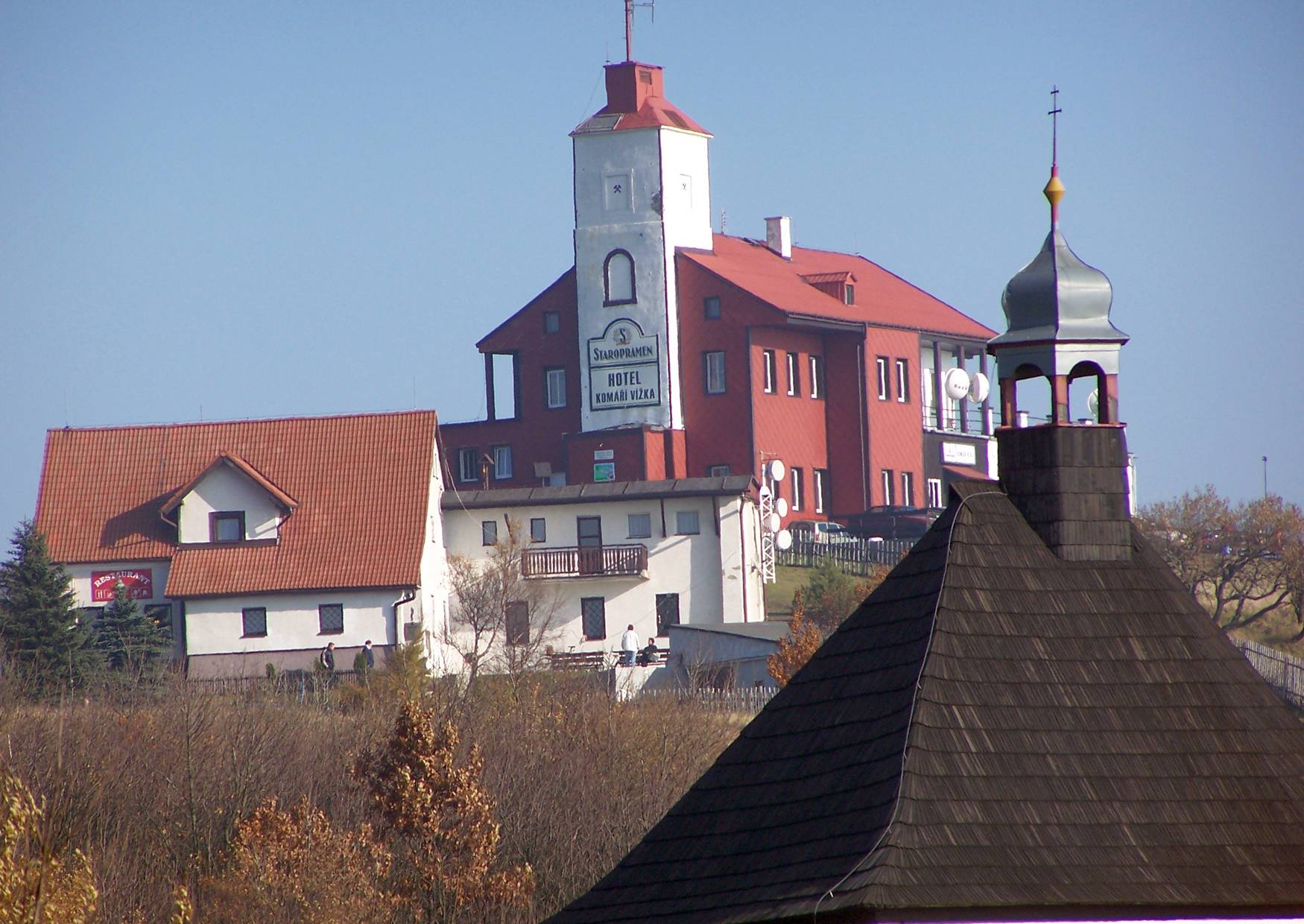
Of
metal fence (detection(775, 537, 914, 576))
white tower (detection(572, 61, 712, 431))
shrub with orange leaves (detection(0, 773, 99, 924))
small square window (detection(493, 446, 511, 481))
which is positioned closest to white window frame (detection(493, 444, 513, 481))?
small square window (detection(493, 446, 511, 481))

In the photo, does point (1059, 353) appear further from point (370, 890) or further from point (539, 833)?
point (539, 833)

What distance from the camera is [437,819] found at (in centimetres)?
3434

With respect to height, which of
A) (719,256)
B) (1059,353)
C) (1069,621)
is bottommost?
(1069,621)

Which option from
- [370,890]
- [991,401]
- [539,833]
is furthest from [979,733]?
[991,401]

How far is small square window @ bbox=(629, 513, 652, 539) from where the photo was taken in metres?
69.4

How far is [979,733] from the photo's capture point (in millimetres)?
18438

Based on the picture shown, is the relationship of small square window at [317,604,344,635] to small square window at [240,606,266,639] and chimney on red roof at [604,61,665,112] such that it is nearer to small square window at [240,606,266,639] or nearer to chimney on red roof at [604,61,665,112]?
small square window at [240,606,266,639]

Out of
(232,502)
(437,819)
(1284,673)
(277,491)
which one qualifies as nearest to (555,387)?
(277,491)

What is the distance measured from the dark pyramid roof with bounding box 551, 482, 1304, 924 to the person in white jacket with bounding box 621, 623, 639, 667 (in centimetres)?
4208

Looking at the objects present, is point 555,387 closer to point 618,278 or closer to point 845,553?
point 618,278

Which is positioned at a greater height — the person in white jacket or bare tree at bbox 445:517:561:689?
bare tree at bbox 445:517:561:689

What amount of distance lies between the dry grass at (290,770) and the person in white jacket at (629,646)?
42.5 feet

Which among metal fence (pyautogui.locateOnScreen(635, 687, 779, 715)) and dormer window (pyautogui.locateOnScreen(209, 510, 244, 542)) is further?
dormer window (pyautogui.locateOnScreen(209, 510, 244, 542))

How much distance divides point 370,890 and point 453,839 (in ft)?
5.50
